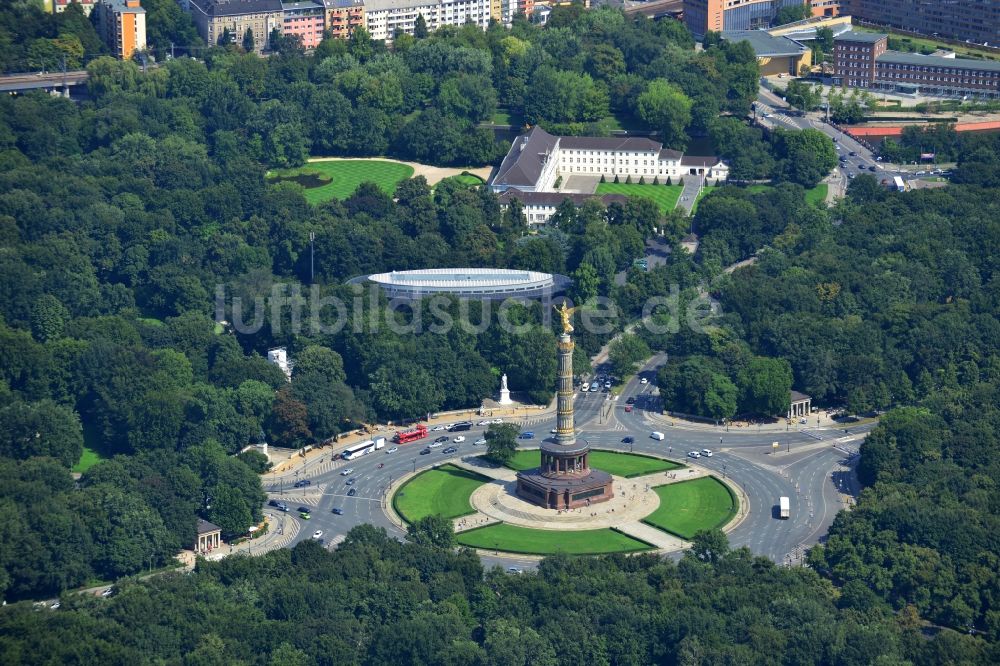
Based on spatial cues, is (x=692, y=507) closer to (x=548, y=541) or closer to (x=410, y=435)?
(x=548, y=541)

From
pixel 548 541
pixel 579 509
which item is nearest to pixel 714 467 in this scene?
pixel 579 509

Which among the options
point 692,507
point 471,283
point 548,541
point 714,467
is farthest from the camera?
point 471,283

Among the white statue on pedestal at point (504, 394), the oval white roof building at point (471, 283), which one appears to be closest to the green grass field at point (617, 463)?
the white statue on pedestal at point (504, 394)

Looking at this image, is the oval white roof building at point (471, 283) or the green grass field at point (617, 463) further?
the oval white roof building at point (471, 283)

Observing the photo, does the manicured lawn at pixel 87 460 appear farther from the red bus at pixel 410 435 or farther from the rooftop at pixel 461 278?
the rooftop at pixel 461 278

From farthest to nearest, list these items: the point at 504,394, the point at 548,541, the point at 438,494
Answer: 1. the point at 504,394
2. the point at 438,494
3. the point at 548,541

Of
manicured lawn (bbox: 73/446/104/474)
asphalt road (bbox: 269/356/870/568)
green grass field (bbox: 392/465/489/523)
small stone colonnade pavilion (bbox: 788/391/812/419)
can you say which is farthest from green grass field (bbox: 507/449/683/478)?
manicured lawn (bbox: 73/446/104/474)
